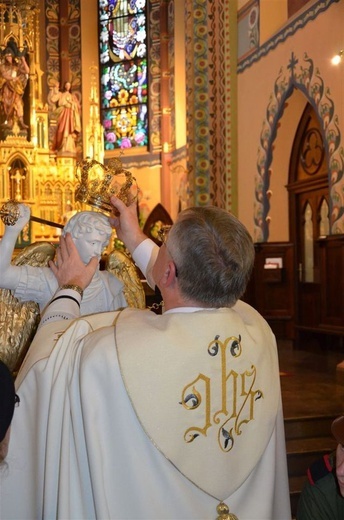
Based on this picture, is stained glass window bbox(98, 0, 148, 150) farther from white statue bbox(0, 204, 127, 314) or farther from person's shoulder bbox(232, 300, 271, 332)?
person's shoulder bbox(232, 300, 271, 332)

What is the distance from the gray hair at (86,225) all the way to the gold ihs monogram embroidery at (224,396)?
0.83 meters

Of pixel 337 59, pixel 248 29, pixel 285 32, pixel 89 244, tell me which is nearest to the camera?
pixel 89 244

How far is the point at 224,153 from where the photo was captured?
10.1 meters

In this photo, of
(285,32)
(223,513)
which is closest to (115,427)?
(223,513)

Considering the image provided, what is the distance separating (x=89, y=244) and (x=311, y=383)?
3824 mm

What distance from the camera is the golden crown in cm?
242

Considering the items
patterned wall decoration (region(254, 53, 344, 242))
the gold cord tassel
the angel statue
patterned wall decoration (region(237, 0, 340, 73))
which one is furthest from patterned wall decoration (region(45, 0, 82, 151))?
the gold cord tassel

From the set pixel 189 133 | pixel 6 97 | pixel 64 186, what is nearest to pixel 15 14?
pixel 6 97

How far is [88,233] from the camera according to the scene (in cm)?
237

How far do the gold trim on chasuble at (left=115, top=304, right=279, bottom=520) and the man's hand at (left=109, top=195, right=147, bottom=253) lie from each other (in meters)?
0.70

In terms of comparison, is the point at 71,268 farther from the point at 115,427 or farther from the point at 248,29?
the point at 248,29

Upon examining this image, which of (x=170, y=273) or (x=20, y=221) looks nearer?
(x=170, y=273)

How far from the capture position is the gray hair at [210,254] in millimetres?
1649

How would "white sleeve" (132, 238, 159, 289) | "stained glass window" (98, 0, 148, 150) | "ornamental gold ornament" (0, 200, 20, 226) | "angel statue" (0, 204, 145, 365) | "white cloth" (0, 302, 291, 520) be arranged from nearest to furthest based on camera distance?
"white cloth" (0, 302, 291, 520) → "ornamental gold ornament" (0, 200, 20, 226) → "angel statue" (0, 204, 145, 365) → "white sleeve" (132, 238, 159, 289) → "stained glass window" (98, 0, 148, 150)
